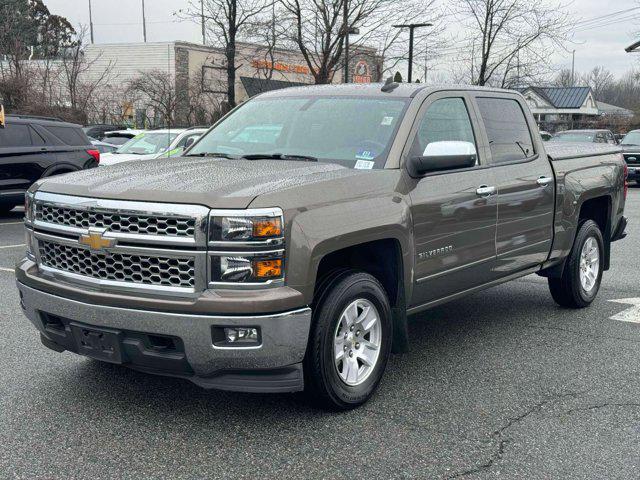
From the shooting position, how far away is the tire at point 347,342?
4.04 meters

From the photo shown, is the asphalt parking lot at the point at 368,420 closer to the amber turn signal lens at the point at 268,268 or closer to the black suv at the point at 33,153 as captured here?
the amber turn signal lens at the point at 268,268

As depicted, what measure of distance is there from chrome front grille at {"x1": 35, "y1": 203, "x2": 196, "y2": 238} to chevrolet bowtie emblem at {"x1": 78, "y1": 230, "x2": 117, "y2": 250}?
0.05 meters

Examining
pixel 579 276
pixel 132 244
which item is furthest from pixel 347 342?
pixel 579 276

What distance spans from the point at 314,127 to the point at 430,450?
2.33 metres

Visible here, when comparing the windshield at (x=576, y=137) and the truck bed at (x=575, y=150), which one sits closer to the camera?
the truck bed at (x=575, y=150)

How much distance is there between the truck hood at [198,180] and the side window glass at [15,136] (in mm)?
9367

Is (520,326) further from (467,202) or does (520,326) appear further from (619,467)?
(619,467)

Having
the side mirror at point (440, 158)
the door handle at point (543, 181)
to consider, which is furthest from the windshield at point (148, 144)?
the side mirror at point (440, 158)

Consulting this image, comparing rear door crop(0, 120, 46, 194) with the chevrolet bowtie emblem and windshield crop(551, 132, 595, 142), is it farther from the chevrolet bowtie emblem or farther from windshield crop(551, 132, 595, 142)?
windshield crop(551, 132, 595, 142)

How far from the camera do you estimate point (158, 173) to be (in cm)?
430

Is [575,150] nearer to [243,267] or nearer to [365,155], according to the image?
[365,155]

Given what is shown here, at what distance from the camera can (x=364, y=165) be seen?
15.3ft

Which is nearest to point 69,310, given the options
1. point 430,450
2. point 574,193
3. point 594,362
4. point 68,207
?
point 68,207

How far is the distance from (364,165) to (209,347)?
5.30 feet
